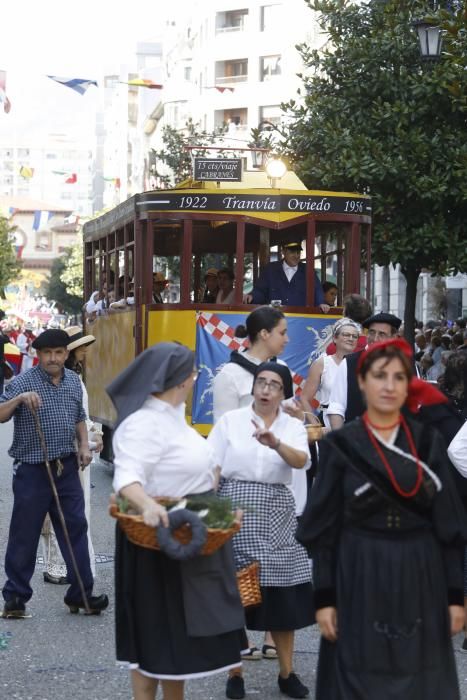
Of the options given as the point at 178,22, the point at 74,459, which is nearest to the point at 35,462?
the point at 74,459

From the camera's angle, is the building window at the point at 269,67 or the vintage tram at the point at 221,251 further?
the building window at the point at 269,67

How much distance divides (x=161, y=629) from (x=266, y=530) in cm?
130

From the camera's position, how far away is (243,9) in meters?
78.6

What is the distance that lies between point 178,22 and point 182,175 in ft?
188

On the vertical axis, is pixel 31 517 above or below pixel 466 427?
below

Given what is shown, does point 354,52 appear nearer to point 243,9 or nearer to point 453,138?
point 453,138

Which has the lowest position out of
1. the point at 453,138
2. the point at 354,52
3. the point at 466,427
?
the point at 466,427

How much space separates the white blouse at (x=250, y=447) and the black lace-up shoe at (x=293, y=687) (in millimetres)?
958

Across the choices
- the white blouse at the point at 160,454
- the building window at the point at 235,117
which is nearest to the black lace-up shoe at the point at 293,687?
the white blouse at the point at 160,454

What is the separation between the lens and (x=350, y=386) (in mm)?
8477

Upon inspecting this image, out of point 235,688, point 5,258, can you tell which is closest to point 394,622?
point 235,688

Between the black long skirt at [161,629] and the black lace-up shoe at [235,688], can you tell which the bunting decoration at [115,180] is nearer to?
the black lace-up shoe at [235,688]

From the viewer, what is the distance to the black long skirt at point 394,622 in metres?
4.60

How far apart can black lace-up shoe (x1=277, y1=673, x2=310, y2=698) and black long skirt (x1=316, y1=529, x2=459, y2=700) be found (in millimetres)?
2022
